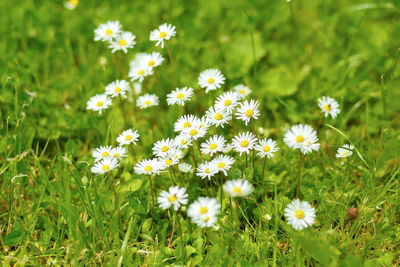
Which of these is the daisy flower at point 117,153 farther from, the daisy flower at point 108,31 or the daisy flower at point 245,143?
the daisy flower at point 108,31

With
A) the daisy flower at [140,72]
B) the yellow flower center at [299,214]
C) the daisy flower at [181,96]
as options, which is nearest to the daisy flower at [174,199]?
the yellow flower center at [299,214]

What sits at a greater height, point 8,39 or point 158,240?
point 8,39

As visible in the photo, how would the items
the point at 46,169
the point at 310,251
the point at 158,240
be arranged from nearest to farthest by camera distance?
1. the point at 310,251
2. the point at 158,240
3. the point at 46,169

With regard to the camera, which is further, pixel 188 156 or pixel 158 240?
pixel 188 156

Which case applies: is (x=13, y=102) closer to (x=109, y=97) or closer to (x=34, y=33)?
(x=109, y=97)

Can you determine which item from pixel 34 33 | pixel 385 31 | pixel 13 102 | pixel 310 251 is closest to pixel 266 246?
pixel 310 251

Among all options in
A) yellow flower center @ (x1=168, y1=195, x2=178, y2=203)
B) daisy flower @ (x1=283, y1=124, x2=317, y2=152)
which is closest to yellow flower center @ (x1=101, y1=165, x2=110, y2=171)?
yellow flower center @ (x1=168, y1=195, x2=178, y2=203)

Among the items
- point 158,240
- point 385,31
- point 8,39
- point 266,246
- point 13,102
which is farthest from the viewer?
point 385,31

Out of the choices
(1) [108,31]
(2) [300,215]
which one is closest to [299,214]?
(2) [300,215]
